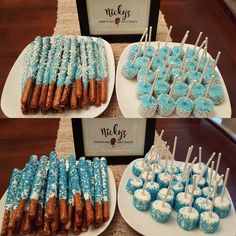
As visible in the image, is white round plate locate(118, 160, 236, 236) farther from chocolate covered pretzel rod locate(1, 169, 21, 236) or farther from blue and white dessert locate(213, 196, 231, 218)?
chocolate covered pretzel rod locate(1, 169, 21, 236)

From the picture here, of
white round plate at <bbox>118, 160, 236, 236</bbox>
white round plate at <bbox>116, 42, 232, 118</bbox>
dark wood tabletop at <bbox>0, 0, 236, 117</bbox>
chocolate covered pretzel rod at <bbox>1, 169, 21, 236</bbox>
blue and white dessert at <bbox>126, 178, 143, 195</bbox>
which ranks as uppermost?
dark wood tabletop at <bbox>0, 0, 236, 117</bbox>

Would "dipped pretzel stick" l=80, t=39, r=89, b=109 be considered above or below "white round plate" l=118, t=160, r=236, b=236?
above

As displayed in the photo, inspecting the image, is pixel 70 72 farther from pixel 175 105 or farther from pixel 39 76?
pixel 175 105

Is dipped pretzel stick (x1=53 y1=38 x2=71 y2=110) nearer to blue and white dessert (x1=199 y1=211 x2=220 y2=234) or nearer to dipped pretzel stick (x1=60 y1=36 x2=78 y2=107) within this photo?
dipped pretzel stick (x1=60 y1=36 x2=78 y2=107)

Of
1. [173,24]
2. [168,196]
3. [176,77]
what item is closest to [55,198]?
[168,196]

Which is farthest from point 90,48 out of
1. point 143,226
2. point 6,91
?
point 143,226

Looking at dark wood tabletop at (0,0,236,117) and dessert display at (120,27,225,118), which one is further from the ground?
dark wood tabletop at (0,0,236,117)

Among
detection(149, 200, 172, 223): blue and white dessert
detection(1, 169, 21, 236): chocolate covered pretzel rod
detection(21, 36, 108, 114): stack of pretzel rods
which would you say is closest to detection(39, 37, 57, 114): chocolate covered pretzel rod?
detection(21, 36, 108, 114): stack of pretzel rods

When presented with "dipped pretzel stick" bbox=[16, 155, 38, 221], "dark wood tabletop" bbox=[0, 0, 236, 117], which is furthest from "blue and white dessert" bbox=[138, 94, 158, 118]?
"dipped pretzel stick" bbox=[16, 155, 38, 221]

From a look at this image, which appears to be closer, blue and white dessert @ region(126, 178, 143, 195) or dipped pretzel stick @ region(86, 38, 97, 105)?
dipped pretzel stick @ region(86, 38, 97, 105)
